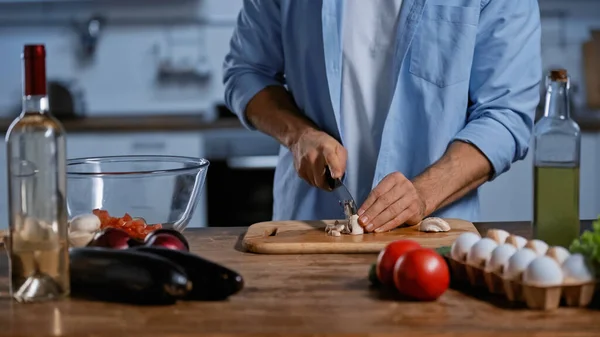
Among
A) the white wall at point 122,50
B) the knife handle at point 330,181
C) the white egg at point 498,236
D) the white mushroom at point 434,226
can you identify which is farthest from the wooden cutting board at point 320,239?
the white wall at point 122,50

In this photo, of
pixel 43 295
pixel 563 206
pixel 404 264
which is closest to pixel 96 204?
pixel 43 295

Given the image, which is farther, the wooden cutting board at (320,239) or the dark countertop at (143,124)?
the dark countertop at (143,124)

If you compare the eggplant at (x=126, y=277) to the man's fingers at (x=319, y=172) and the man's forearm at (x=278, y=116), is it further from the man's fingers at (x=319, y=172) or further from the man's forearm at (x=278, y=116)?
the man's forearm at (x=278, y=116)

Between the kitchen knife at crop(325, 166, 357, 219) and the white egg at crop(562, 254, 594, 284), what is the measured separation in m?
0.63

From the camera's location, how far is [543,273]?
1.13 meters

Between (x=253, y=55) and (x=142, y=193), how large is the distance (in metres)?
0.73

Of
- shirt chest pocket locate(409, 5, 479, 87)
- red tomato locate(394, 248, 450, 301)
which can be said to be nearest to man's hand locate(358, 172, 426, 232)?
shirt chest pocket locate(409, 5, 479, 87)

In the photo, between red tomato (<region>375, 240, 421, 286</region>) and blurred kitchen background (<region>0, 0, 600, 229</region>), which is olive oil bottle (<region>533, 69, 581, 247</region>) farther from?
blurred kitchen background (<region>0, 0, 600, 229</region>)

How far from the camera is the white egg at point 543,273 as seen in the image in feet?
3.70

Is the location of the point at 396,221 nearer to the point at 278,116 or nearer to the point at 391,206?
the point at 391,206

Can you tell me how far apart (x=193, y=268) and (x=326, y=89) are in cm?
95

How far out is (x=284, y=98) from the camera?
2168 millimetres

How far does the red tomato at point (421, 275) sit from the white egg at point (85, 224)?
0.50 meters

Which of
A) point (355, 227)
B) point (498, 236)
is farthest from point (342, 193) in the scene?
point (498, 236)
